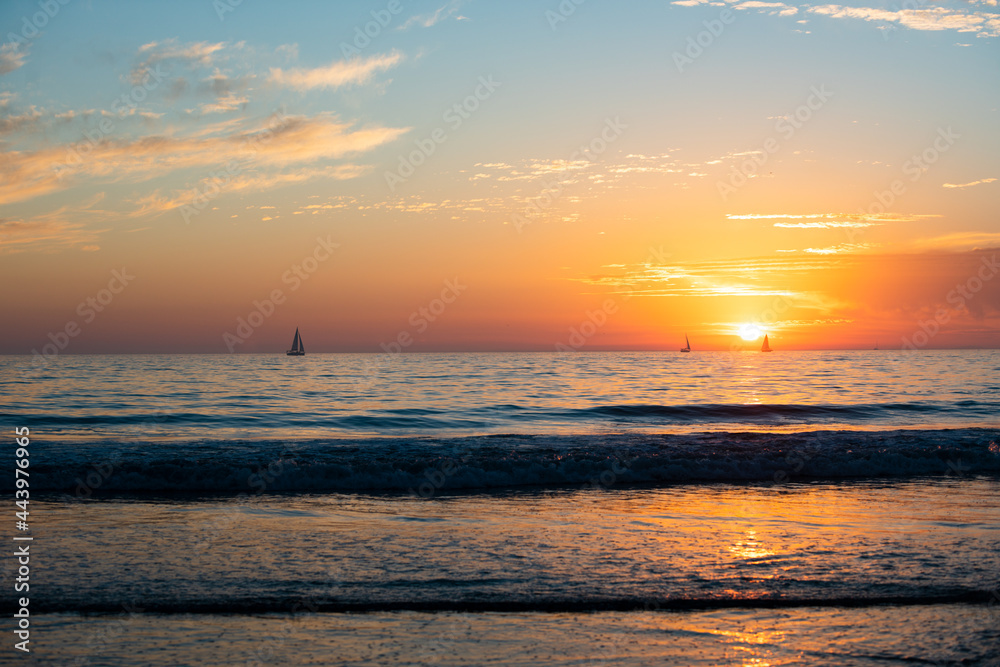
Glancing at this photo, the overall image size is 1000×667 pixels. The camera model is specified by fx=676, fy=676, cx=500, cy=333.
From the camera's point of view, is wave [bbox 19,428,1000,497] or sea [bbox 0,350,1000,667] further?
wave [bbox 19,428,1000,497]

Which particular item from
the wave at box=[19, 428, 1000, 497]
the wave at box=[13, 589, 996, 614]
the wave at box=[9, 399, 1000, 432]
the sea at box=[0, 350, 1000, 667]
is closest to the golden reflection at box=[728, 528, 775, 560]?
the sea at box=[0, 350, 1000, 667]

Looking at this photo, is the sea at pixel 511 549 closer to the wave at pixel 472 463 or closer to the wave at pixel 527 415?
Result: the wave at pixel 472 463

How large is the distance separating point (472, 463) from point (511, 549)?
8.93 metres

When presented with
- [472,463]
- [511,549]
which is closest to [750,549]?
[511,549]

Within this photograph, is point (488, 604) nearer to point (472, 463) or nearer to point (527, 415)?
point (472, 463)

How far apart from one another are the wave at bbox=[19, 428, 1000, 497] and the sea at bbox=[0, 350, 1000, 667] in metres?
0.10

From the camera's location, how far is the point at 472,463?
59.3ft

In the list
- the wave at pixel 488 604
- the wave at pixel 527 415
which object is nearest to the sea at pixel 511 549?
the wave at pixel 488 604

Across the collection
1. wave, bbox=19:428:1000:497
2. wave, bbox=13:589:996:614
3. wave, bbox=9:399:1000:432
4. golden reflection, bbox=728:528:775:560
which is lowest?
wave, bbox=9:399:1000:432

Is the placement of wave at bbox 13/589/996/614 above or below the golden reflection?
above

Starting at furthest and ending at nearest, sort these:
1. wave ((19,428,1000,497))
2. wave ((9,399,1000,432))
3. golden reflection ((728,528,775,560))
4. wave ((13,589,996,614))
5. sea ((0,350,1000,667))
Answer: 1. wave ((9,399,1000,432))
2. wave ((19,428,1000,497))
3. golden reflection ((728,528,775,560))
4. wave ((13,589,996,614))
5. sea ((0,350,1000,667))

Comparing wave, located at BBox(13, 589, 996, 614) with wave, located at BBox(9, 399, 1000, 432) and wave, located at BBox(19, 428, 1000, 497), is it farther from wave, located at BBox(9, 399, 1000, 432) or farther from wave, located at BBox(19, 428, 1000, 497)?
wave, located at BBox(9, 399, 1000, 432)

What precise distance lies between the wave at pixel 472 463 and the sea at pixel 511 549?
100mm

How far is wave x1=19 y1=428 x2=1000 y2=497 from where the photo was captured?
16.5 m
